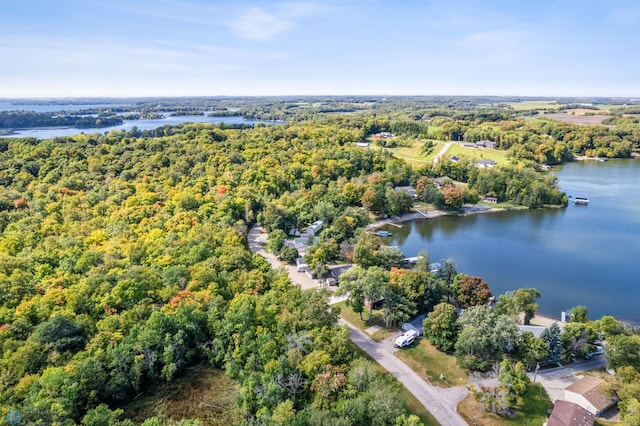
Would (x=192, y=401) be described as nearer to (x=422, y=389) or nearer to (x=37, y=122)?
(x=422, y=389)

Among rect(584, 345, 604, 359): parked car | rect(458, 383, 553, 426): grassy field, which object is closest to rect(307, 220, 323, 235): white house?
rect(458, 383, 553, 426): grassy field

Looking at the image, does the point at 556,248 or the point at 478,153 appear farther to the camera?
the point at 478,153

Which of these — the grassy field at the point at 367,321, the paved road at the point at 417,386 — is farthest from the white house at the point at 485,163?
the paved road at the point at 417,386

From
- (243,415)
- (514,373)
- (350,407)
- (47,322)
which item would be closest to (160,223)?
(47,322)

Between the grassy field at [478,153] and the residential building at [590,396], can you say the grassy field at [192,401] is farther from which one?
the grassy field at [478,153]

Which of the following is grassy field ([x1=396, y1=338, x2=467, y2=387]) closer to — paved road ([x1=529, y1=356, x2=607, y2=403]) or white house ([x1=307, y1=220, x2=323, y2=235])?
paved road ([x1=529, y1=356, x2=607, y2=403])

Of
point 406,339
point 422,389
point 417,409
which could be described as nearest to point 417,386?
point 422,389

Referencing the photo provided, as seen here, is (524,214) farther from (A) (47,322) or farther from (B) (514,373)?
(A) (47,322)
